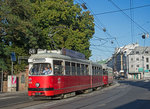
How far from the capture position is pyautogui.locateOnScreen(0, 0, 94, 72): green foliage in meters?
23.9

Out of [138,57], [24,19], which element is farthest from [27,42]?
[138,57]

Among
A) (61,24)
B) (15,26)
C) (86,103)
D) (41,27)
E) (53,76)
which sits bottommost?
(86,103)

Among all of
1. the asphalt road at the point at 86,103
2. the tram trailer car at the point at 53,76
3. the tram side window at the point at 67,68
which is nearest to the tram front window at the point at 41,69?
the tram trailer car at the point at 53,76

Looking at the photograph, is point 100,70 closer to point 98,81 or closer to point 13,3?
point 98,81

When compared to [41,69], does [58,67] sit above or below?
above

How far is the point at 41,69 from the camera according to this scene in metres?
14.5

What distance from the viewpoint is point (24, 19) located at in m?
25.7

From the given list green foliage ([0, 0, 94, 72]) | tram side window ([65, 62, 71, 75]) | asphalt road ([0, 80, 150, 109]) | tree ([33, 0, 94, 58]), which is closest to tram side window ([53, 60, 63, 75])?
tram side window ([65, 62, 71, 75])

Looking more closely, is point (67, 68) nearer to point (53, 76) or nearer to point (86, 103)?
point (53, 76)

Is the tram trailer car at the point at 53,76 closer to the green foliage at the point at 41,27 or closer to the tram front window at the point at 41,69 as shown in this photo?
the tram front window at the point at 41,69

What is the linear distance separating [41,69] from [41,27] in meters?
19.5

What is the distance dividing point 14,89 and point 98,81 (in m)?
9.28

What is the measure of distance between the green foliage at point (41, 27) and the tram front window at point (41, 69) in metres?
9.60

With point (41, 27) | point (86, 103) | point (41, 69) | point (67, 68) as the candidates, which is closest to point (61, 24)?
point (41, 27)
